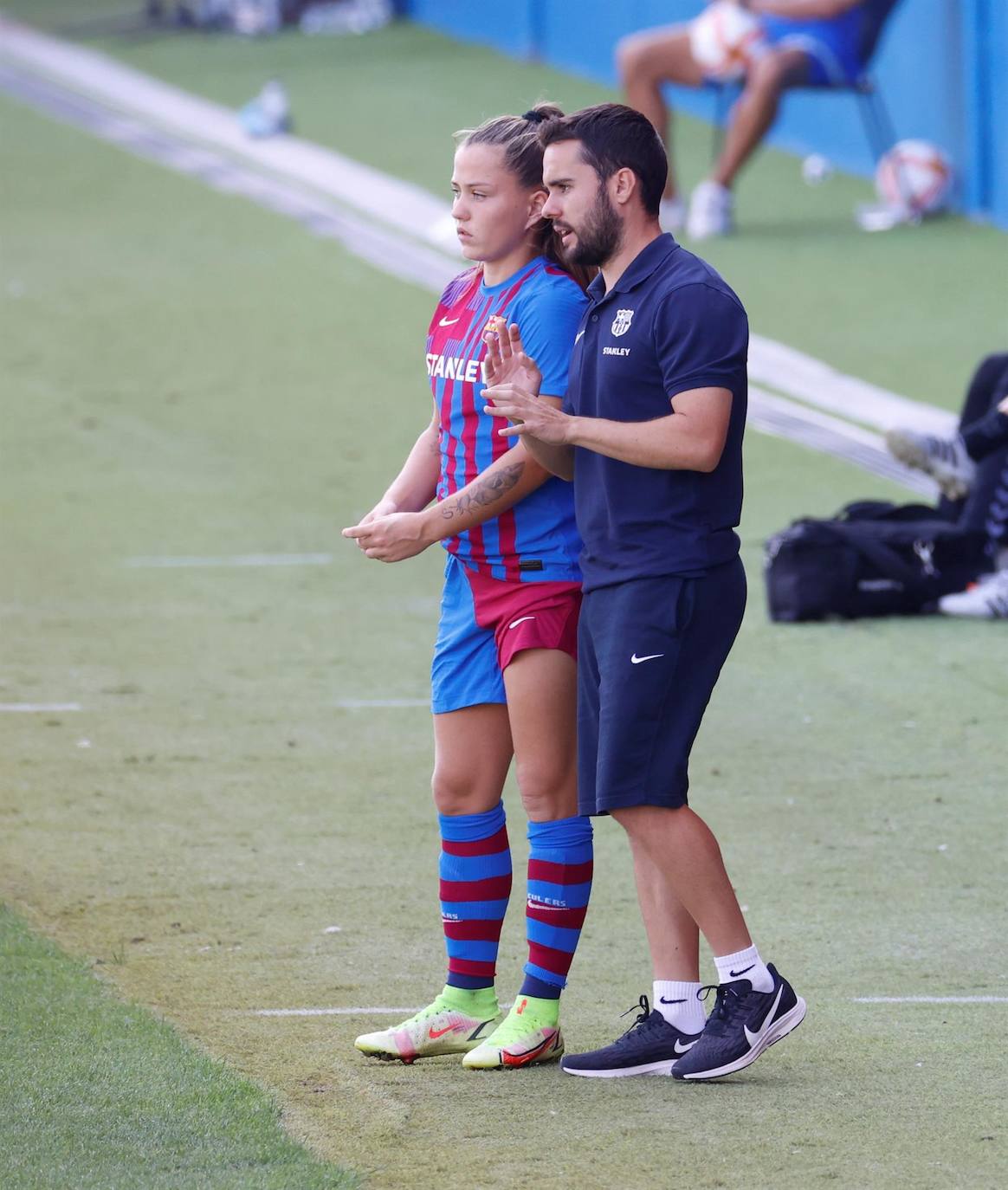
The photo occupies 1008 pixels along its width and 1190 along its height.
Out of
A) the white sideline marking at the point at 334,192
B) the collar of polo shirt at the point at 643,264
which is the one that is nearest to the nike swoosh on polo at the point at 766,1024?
the collar of polo shirt at the point at 643,264

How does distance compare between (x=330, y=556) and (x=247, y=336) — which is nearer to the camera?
(x=330, y=556)

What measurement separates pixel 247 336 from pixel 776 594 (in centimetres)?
640

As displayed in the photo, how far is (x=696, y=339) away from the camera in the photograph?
4.17 meters

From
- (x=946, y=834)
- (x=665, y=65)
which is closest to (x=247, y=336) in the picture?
(x=665, y=65)

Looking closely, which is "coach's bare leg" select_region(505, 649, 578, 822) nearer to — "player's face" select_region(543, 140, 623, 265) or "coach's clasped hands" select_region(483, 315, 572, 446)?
"coach's clasped hands" select_region(483, 315, 572, 446)

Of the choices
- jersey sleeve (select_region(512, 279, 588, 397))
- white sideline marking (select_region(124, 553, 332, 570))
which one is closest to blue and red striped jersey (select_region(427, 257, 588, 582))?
jersey sleeve (select_region(512, 279, 588, 397))

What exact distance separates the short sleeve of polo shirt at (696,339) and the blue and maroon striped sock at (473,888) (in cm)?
111

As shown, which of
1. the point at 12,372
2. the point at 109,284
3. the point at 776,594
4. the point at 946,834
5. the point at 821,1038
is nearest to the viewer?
the point at 821,1038

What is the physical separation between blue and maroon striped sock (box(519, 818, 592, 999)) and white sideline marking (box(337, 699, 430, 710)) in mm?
3289

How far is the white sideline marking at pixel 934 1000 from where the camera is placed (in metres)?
4.97

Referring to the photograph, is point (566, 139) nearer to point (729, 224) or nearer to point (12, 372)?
point (12, 372)

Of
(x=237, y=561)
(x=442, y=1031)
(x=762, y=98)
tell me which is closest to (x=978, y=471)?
(x=237, y=561)

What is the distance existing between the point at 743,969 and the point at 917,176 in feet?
43.3

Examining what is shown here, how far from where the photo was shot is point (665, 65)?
16.0 m
